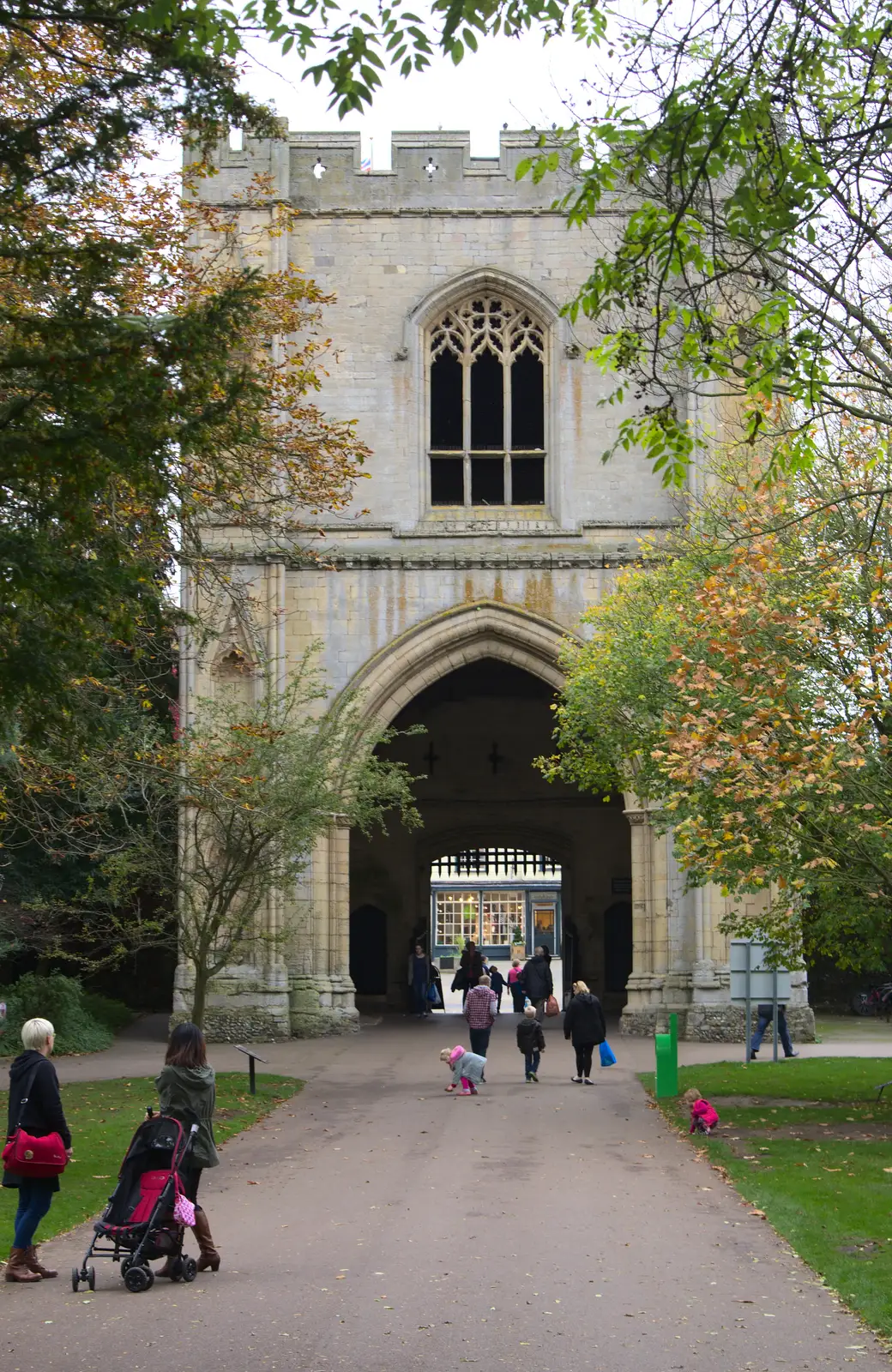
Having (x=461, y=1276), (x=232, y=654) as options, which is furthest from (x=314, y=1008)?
(x=461, y=1276)

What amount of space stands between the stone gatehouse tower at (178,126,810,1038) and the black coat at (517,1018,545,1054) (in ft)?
17.7

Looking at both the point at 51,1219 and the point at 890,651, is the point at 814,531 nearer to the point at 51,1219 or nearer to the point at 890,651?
the point at 890,651

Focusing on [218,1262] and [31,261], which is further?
[218,1262]

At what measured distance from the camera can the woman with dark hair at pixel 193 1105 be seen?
8977 millimetres

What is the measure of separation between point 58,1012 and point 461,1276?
16.1 meters

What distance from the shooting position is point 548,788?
34.9 metres

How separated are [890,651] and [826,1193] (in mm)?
5079

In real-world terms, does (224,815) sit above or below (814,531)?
below

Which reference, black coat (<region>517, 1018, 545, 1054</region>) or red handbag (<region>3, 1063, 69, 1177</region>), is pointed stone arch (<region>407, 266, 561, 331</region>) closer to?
black coat (<region>517, 1018, 545, 1054</region>)

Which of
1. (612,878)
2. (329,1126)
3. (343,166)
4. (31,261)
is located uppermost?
(343,166)

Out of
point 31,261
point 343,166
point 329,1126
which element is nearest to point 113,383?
point 31,261

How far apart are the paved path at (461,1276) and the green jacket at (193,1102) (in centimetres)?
66

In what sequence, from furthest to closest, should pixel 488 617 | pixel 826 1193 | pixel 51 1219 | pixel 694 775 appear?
pixel 488 617 < pixel 694 775 < pixel 826 1193 < pixel 51 1219

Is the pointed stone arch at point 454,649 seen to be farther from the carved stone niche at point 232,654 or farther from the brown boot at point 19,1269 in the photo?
the brown boot at point 19,1269
